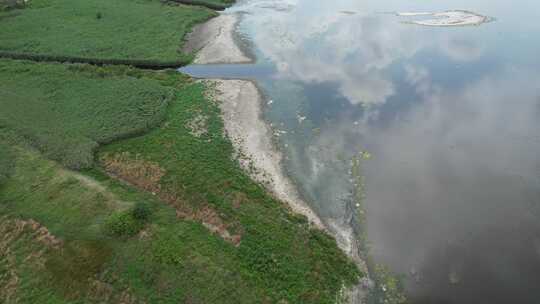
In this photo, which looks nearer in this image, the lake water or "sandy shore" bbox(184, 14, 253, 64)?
the lake water

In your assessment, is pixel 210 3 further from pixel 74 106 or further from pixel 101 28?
pixel 74 106

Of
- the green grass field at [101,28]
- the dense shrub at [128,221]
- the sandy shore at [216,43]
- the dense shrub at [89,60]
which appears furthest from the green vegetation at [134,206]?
the sandy shore at [216,43]

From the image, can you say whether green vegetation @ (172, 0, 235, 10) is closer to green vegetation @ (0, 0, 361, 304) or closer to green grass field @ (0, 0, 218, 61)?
green grass field @ (0, 0, 218, 61)

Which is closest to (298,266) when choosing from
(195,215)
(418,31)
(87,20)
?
(195,215)

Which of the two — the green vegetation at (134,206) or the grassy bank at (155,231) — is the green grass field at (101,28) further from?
the grassy bank at (155,231)

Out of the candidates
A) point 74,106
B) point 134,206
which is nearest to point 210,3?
point 74,106

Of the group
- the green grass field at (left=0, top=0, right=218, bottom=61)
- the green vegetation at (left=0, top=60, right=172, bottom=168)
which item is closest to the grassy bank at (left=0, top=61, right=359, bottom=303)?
the green vegetation at (left=0, top=60, right=172, bottom=168)

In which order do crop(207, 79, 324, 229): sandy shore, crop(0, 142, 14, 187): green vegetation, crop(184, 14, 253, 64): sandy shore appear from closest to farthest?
1. crop(207, 79, 324, 229): sandy shore
2. crop(0, 142, 14, 187): green vegetation
3. crop(184, 14, 253, 64): sandy shore
